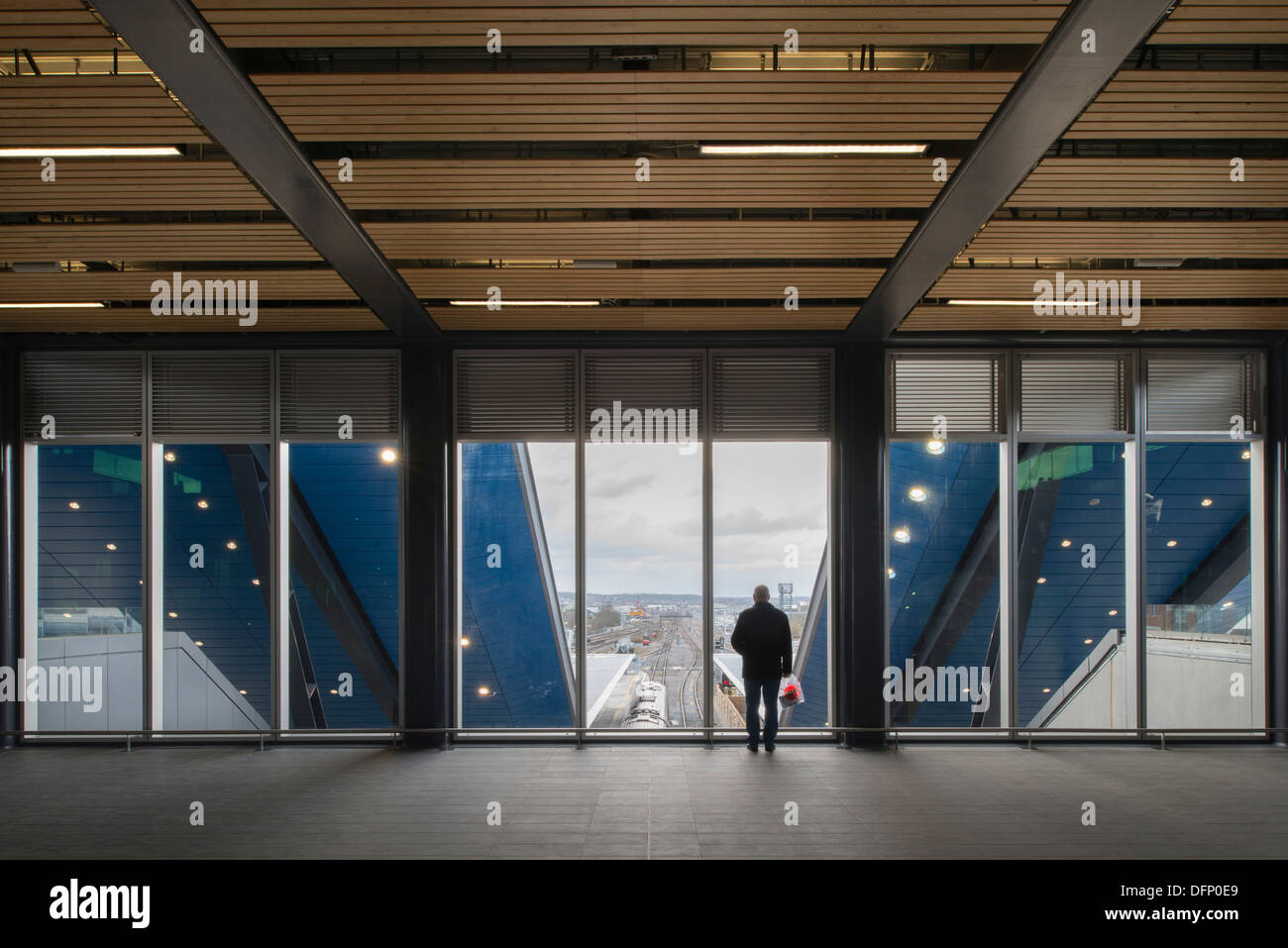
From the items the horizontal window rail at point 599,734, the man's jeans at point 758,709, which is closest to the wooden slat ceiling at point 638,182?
the man's jeans at point 758,709

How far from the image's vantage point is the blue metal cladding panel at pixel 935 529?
915 centimetres

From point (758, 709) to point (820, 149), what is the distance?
5319 mm

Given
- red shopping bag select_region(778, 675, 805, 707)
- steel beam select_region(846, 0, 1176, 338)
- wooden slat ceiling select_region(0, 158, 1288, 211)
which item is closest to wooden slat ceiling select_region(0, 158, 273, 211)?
wooden slat ceiling select_region(0, 158, 1288, 211)

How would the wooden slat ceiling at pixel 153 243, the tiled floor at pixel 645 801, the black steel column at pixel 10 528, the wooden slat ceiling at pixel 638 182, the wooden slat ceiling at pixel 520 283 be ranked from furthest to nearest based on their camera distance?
the black steel column at pixel 10 528
the wooden slat ceiling at pixel 520 283
the wooden slat ceiling at pixel 153 243
the tiled floor at pixel 645 801
the wooden slat ceiling at pixel 638 182

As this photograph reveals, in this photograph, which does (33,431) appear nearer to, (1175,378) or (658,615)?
(658,615)

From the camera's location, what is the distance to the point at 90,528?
29.8 feet

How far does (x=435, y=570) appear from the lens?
8797mm

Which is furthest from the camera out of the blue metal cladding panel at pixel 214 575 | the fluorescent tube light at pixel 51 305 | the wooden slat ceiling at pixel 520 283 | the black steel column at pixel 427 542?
the blue metal cladding panel at pixel 214 575

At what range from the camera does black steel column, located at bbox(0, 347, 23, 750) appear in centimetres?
880

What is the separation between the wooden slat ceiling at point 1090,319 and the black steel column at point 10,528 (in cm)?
906

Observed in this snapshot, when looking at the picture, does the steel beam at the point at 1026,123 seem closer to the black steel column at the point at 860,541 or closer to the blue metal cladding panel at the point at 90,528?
the black steel column at the point at 860,541

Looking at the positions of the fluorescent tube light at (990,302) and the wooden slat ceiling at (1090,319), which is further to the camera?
the wooden slat ceiling at (1090,319)
